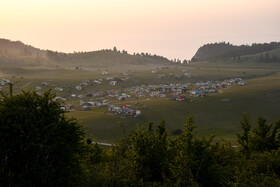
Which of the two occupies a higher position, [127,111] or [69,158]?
[69,158]

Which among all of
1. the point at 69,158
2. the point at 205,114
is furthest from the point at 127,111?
the point at 69,158

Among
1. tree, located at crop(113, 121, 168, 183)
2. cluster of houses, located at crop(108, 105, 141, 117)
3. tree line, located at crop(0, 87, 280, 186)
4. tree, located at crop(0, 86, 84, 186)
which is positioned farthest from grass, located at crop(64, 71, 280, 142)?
tree, located at crop(0, 86, 84, 186)

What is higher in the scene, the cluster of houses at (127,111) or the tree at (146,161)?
the tree at (146,161)

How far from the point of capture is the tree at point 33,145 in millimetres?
20438

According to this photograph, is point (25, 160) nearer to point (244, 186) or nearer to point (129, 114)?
point (244, 186)

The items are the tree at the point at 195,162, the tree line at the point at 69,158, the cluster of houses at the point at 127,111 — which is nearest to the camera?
the tree line at the point at 69,158

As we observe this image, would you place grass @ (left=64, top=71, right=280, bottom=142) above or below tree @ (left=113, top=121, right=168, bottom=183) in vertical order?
below

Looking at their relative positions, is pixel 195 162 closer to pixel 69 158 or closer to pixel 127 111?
pixel 69 158

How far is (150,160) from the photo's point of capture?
27.4m

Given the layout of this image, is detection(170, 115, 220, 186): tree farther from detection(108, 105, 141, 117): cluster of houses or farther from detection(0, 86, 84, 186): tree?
detection(108, 105, 141, 117): cluster of houses

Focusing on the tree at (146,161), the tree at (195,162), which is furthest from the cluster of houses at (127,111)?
the tree at (195,162)

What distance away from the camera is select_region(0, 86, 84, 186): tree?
2044 centimetres

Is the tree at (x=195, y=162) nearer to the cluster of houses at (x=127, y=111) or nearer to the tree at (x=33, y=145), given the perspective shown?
the tree at (x=33, y=145)

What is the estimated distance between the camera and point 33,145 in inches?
822
